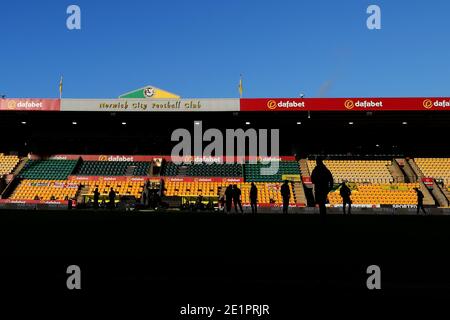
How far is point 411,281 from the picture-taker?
12.9 ft

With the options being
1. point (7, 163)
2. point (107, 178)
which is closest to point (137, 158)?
point (107, 178)

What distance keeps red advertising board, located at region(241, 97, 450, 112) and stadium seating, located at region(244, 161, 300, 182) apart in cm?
808

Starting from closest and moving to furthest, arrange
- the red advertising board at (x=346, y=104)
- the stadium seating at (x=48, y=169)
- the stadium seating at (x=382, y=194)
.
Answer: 1. the red advertising board at (x=346, y=104)
2. the stadium seating at (x=382, y=194)
3. the stadium seating at (x=48, y=169)

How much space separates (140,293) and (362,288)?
1.98 m

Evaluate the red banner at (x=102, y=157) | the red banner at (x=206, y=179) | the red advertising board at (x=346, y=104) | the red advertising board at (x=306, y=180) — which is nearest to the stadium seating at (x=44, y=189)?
the red banner at (x=102, y=157)

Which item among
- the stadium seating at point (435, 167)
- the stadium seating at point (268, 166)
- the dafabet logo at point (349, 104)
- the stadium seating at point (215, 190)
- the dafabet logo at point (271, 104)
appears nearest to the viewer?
the dafabet logo at point (349, 104)

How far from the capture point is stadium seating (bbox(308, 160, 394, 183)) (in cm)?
4212

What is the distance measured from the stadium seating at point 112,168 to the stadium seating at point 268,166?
11.4m

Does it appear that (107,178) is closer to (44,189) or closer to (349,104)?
(44,189)

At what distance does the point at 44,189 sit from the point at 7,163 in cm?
786

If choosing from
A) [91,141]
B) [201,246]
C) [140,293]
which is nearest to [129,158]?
[91,141]

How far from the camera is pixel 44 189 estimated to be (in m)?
41.3

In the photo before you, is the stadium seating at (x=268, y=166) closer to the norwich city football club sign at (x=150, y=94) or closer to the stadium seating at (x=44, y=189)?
the norwich city football club sign at (x=150, y=94)

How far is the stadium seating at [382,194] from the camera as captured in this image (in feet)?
127
